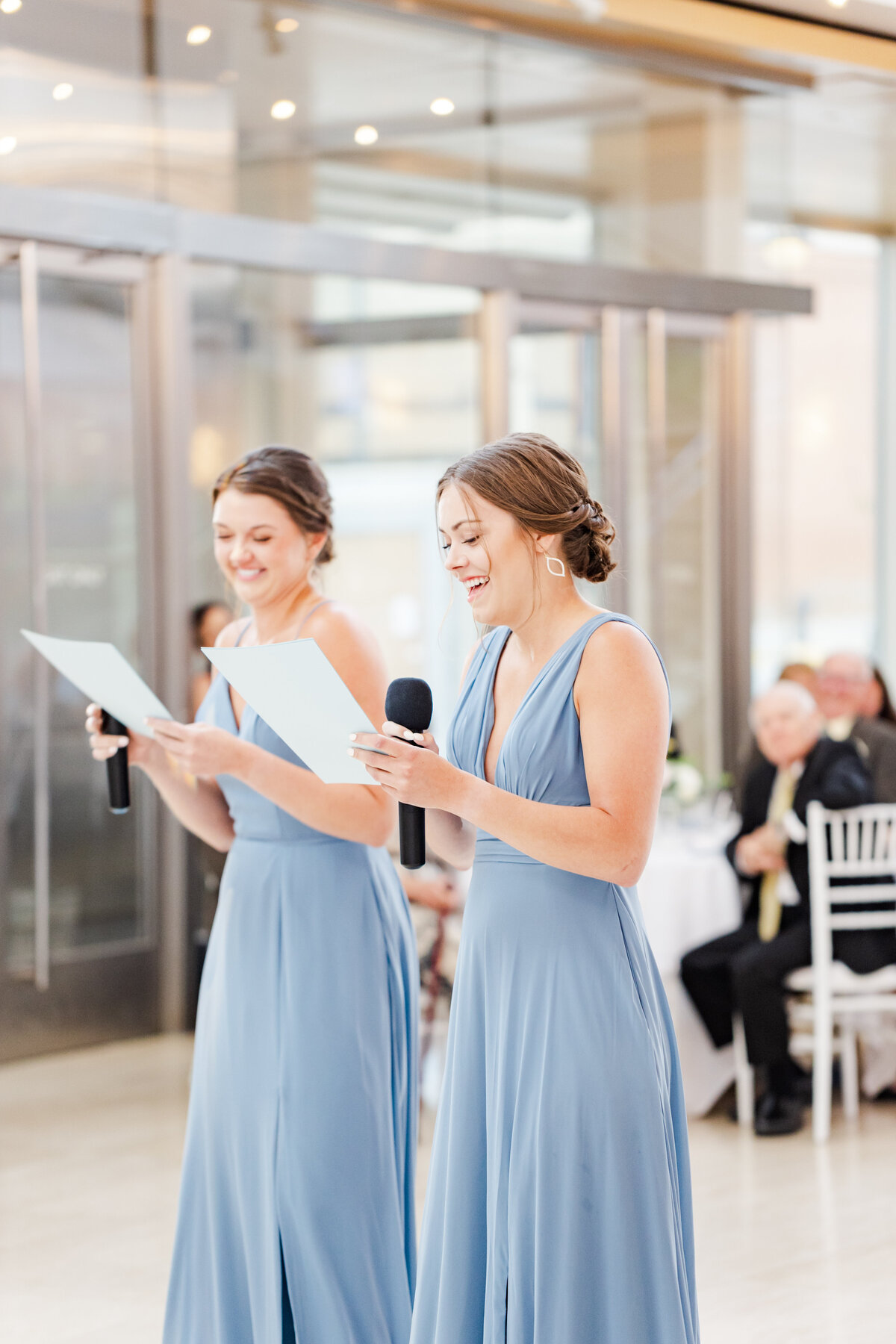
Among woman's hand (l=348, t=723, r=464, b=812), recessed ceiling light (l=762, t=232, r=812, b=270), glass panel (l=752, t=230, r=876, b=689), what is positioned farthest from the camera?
glass panel (l=752, t=230, r=876, b=689)

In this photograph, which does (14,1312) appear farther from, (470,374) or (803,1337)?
(470,374)

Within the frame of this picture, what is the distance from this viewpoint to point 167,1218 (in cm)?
386

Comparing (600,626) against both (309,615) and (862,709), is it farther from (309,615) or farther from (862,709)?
(862,709)

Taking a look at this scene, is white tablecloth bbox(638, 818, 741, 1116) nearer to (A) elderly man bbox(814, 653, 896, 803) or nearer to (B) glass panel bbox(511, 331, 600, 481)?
(A) elderly man bbox(814, 653, 896, 803)

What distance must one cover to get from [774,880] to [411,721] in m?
3.26

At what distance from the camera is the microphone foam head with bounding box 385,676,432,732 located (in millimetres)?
1890

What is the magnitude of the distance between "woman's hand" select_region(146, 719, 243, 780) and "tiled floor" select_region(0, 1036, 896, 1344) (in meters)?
1.54

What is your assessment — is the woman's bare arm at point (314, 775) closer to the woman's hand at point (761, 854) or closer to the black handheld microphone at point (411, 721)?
the black handheld microphone at point (411, 721)

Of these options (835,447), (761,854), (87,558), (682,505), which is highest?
(835,447)

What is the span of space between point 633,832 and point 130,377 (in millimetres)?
4305

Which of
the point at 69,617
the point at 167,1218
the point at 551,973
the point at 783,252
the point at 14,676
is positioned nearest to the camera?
the point at 551,973

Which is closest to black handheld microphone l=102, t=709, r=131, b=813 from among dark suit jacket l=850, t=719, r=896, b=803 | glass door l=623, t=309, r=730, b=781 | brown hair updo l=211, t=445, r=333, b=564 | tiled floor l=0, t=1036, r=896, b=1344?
brown hair updo l=211, t=445, r=333, b=564

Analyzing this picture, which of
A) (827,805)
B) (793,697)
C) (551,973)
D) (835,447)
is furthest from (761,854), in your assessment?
(835,447)

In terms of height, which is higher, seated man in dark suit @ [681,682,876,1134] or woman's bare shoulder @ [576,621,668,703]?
woman's bare shoulder @ [576,621,668,703]
